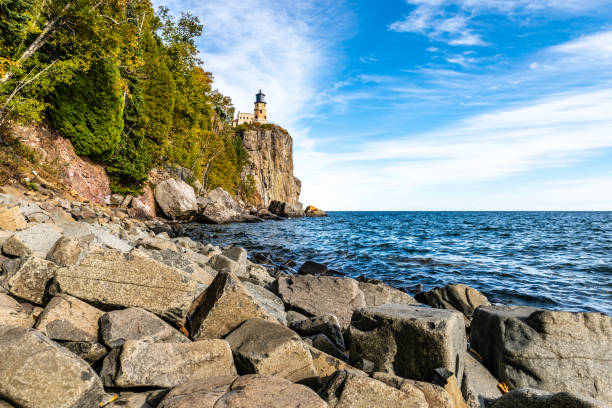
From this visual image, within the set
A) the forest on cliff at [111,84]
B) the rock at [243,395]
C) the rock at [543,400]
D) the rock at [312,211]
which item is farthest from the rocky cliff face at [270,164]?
the rock at [543,400]

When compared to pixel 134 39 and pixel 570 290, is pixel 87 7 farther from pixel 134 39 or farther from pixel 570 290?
pixel 570 290

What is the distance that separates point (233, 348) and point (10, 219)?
705 cm

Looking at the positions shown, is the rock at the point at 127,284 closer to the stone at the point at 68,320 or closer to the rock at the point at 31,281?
the stone at the point at 68,320

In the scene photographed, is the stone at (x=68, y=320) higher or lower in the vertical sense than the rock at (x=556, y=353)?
higher

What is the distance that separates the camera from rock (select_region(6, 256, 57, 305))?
13.8 feet

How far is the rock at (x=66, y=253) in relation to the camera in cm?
488

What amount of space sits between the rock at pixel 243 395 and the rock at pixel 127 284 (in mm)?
1610

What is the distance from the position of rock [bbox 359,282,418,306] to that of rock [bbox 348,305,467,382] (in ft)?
12.2

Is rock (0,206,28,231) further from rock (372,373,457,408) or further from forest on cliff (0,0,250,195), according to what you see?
forest on cliff (0,0,250,195)

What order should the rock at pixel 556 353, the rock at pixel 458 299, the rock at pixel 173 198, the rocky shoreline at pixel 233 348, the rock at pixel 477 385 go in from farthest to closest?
the rock at pixel 173 198, the rock at pixel 458 299, the rock at pixel 556 353, the rock at pixel 477 385, the rocky shoreline at pixel 233 348

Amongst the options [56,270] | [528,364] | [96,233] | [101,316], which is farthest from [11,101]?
[528,364]

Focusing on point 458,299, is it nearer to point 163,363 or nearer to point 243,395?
point 243,395

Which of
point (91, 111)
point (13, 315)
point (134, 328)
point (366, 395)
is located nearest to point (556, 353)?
point (366, 395)

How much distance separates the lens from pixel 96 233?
24.1 feet
